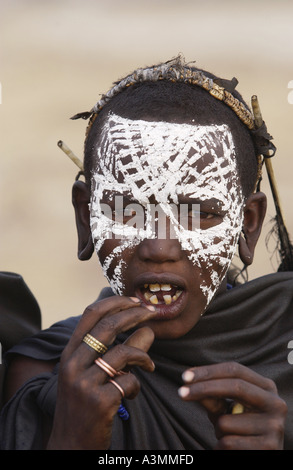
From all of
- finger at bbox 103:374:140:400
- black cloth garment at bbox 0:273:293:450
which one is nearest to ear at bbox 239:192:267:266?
black cloth garment at bbox 0:273:293:450

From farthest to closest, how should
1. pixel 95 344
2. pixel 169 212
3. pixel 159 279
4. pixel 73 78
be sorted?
pixel 73 78
pixel 169 212
pixel 159 279
pixel 95 344

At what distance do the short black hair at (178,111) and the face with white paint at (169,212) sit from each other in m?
0.04

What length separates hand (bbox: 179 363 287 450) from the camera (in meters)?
2.41

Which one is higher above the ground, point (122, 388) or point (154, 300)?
point (154, 300)

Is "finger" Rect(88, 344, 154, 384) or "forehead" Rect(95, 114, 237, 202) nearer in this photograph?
"finger" Rect(88, 344, 154, 384)

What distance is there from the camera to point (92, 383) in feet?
8.01

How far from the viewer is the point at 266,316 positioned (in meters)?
Result: 3.18

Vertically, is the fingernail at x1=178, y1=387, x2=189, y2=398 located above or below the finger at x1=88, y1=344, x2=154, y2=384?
below

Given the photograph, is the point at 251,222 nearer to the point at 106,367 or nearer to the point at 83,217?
the point at 83,217

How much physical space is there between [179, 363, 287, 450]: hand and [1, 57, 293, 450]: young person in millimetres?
44

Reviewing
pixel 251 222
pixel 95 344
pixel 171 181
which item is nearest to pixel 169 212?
pixel 171 181

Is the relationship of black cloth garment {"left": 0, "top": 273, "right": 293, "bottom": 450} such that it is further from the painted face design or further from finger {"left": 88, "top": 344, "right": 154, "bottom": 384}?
finger {"left": 88, "top": 344, "right": 154, "bottom": 384}

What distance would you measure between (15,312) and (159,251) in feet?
2.61

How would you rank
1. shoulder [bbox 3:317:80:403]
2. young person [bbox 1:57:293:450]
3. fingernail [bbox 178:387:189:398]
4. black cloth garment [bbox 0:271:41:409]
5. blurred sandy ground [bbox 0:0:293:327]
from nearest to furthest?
fingernail [bbox 178:387:189:398] → young person [bbox 1:57:293:450] → shoulder [bbox 3:317:80:403] → black cloth garment [bbox 0:271:41:409] → blurred sandy ground [bbox 0:0:293:327]
